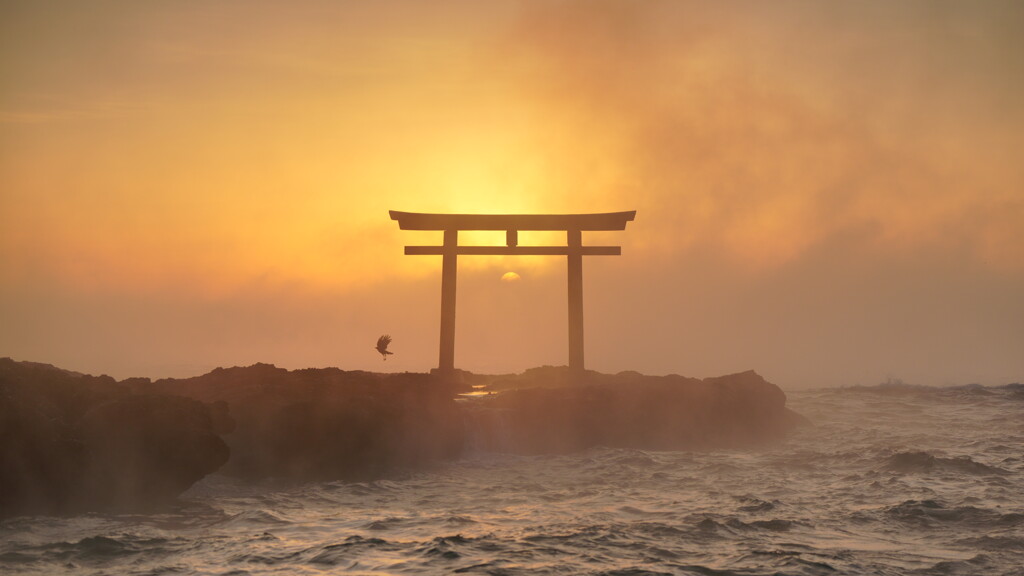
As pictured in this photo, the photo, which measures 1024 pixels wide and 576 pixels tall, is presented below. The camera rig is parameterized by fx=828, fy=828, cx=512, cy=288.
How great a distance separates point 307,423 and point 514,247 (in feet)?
26.0

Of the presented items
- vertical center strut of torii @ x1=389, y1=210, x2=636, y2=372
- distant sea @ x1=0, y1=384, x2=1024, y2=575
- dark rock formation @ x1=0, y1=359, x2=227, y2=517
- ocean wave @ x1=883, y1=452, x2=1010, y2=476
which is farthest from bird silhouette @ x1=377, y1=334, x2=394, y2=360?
ocean wave @ x1=883, y1=452, x2=1010, y2=476

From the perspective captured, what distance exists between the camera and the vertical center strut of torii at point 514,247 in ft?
68.6

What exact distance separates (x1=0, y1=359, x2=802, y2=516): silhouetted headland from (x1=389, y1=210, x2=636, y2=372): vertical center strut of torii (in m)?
0.96

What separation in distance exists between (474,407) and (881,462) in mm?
8366

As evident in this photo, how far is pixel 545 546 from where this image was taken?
9.90 meters

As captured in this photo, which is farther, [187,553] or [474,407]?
[474,407]

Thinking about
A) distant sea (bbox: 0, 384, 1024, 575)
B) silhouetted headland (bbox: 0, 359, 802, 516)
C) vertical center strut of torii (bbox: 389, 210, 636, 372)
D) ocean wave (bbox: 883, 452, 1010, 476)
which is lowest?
distant sea (bbox: 0, 384, 1024, 575)

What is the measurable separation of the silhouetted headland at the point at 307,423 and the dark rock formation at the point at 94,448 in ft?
0.06

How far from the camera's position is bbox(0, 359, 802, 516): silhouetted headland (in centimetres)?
1204

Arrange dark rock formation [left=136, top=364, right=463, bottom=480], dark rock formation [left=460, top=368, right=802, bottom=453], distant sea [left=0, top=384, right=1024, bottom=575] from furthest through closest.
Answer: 1. dark rock formation [left=460, top=368, right=802, bottom=453]
2. dark rock formation [left=136, top=364, right=463, bottom=480]
3. distant sea [left=0, top=384, right=1024, bottom=575]

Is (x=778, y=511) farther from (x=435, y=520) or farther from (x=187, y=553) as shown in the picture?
(x=187, y=553)

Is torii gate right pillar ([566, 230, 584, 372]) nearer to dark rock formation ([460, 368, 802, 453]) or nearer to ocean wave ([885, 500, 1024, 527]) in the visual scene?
dark rock formation ([460, 368, 802, 453])

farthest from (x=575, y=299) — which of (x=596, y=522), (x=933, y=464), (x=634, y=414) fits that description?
(x=596, y=522)

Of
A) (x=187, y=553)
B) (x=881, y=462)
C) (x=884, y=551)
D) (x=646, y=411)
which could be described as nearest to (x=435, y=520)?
(x=187, y=553)
